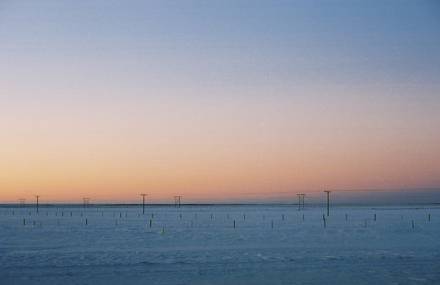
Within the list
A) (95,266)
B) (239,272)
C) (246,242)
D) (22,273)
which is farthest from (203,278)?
(246,242)

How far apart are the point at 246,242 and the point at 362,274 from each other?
14514mm

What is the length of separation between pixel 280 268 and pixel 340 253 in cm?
692

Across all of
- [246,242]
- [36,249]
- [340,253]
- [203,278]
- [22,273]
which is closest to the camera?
[203,278]

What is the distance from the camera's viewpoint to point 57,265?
24.7m

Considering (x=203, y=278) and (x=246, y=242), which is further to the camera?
(x=246, y=242)

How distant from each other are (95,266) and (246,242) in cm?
1359

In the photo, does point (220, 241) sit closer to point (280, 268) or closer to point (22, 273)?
point (280, 268)

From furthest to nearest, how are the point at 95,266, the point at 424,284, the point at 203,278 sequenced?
the point at 95,266
the point at 203,278
the point at 424,284

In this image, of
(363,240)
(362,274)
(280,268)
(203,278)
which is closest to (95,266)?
(203,278)

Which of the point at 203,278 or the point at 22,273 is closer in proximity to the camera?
the point at 203,278

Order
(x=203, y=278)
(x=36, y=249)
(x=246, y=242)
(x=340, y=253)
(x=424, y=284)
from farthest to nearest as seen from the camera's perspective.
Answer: (x=246, y=242) → (x=36, y=249) → (x=340, y=253) → (x=203, y=278) → (x=424, y=284)

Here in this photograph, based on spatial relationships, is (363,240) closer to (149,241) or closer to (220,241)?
(220,241)

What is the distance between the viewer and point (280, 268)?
76.5 feet

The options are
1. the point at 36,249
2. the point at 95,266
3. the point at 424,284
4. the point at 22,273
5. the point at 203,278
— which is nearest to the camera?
the point at 424,284
